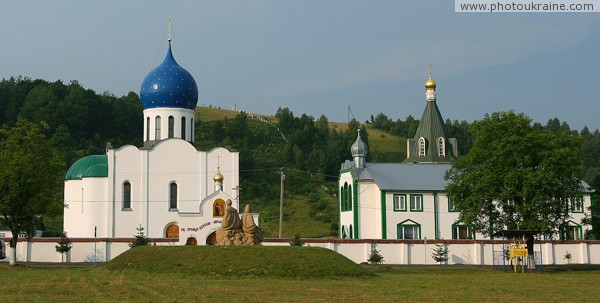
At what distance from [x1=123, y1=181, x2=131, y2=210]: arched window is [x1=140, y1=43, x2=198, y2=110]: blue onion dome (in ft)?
20.9

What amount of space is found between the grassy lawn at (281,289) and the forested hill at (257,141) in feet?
147

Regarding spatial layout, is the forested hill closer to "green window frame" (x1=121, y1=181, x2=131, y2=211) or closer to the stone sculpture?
"green window frame" (x1=121, y1=181, x2=131, y2=211)

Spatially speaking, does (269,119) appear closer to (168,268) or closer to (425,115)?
(425,115)

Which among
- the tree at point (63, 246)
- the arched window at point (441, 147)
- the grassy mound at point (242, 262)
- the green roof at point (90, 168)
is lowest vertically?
the grassy mound at point (242, 262)

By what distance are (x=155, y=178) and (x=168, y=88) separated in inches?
265

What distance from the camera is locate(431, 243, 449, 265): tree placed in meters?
54.7

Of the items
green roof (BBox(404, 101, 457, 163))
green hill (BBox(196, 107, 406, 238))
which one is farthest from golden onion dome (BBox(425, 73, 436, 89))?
green hill (BBox(196, 107, 406, 238))

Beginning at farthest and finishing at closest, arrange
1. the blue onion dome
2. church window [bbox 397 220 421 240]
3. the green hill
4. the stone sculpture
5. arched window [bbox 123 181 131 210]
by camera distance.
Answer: the green hill < the blue onion dome < church window [bbox 397 220 421 240] < arched window [bbox 123 181 131 210] < the stone sculpture

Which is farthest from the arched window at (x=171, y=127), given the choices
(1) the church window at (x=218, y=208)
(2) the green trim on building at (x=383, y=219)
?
(2) the green trim on building at (x=383, y=219)

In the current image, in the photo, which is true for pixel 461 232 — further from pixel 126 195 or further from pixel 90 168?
pixel 90 168

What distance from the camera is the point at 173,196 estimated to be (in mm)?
61781

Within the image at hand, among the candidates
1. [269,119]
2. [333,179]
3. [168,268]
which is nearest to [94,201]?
[168,268]

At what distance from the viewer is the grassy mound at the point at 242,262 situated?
35.8 m

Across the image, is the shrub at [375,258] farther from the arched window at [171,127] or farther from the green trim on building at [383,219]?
the arched window at [171,127]
